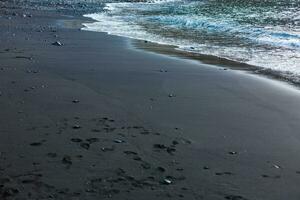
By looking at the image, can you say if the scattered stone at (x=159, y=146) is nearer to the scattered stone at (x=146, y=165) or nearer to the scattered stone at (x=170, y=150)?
the scattered stone at (x=170, y=150)

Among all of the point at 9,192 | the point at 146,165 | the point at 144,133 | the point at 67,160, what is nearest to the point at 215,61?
the point at 144,133

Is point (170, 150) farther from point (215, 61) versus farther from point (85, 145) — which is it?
point (215, 61)

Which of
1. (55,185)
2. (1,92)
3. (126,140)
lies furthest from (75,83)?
(55,185)

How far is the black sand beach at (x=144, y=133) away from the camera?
5609 millimetres

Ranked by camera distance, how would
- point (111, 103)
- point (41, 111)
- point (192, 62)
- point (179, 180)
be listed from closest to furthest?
1. point (179, 180)
2. point (41, 111)
3. point (111, 103)
4. point (192, 62)

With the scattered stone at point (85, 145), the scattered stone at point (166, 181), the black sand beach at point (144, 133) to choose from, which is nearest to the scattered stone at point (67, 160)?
the black sand beach at point (144, 133)

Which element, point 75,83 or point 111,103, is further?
point 75,83

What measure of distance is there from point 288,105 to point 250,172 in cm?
375

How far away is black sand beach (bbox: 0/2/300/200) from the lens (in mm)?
5609

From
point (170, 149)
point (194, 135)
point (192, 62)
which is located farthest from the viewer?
point (192, 62)

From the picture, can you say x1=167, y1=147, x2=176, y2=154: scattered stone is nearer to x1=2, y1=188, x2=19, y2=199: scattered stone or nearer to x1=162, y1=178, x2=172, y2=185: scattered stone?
x1=162, y1=178, x2=172, y2=185: scattered stone

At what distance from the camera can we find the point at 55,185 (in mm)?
5480

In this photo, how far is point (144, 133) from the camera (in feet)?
24.6

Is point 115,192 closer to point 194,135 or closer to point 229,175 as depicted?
point 229,175
